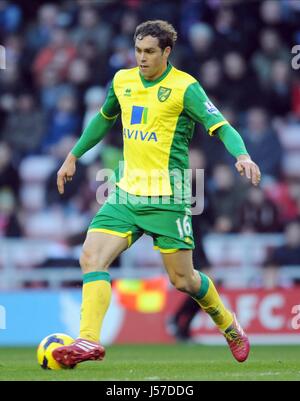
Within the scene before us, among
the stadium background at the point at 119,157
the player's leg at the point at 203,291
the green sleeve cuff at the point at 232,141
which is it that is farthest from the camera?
the stadium background at the point at 119,157

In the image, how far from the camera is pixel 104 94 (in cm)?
1625

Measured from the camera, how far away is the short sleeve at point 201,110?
7.88 metres

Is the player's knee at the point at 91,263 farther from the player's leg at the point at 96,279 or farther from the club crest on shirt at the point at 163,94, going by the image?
the club crest on shirt at the point at 163,94

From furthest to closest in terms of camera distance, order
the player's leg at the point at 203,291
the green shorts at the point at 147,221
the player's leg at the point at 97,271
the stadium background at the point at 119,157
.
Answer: the stadium background at the point at 119,157 → the player's leg at the point at 203,291 → the green shorts at the point at 147,221 → the player's leg at the point at 97,271

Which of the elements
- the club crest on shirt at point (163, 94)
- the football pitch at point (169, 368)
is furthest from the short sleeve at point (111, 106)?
the football pitch at point (169, 368)

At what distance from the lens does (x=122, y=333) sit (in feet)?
44.2

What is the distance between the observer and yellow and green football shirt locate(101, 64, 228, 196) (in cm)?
800

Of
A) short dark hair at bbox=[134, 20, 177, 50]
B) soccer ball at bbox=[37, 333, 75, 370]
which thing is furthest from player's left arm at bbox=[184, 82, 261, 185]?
soccer ball at bbox=[37, 333, 75, 370]

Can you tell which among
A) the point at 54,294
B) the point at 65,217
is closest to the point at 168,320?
the point at 54,294

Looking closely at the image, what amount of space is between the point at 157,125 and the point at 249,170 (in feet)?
3.20

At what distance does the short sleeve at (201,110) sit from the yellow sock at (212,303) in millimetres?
1171

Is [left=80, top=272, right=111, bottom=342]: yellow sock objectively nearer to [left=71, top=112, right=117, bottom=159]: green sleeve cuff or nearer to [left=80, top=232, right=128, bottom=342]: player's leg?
[left=80, top=232, right=128, bottom=342]: player's leg

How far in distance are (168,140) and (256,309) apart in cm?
586

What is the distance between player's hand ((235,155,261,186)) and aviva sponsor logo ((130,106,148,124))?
0.88 m
